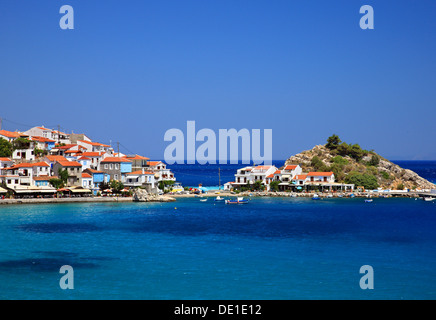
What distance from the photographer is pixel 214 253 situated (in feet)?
108

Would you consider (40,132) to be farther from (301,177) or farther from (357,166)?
(357,166)

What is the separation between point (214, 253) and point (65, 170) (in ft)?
148

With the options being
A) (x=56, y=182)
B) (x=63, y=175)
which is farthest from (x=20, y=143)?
(x=56, y=182)

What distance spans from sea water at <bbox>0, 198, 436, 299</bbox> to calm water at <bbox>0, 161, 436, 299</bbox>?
0.22ft

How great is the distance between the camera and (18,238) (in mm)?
36906

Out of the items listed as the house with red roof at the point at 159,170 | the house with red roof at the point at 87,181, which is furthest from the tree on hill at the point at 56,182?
the house with red roof at the point at 159,170

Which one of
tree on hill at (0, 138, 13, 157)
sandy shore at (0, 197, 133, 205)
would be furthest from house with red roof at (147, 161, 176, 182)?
tree on hill at (0, 138, 13, 157)

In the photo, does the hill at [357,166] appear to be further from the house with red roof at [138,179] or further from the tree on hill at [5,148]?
the tree on hill at [5,148]

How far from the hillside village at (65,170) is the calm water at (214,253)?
11229 mm

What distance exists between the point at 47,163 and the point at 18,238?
3733 cm

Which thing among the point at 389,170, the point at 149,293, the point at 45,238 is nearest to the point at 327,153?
the point at 389,170

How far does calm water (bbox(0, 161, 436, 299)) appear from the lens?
78.7ft

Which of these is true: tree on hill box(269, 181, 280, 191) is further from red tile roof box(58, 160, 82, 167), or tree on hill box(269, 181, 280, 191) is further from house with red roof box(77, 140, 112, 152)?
red tile roof box(58, 160, 82, 167)

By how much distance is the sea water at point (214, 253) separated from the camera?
24.0 m
